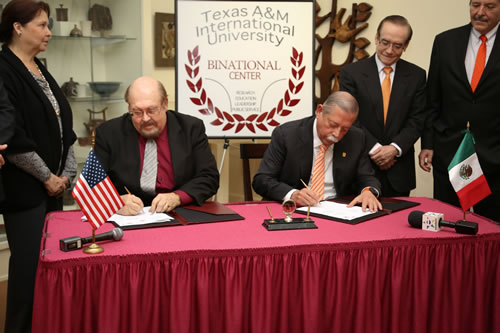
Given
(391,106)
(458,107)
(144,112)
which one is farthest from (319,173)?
(144,112)

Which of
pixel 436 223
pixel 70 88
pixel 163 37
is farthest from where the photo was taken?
pixel 163 37

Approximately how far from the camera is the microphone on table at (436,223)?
83.2 inches

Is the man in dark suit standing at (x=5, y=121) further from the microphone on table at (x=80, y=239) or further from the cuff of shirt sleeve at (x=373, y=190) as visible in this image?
the cuff of shirt sleeve at (x=373, y=190)

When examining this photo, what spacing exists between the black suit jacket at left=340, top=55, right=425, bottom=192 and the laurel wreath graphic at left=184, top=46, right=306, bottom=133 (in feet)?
2.38

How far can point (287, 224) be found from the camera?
217 centimetres

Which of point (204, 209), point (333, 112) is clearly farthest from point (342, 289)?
point (333, 112)

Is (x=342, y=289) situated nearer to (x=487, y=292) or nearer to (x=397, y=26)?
(x=487, y=292)

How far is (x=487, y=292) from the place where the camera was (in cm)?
212

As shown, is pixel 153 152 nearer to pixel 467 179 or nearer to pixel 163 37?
pixel 467 179

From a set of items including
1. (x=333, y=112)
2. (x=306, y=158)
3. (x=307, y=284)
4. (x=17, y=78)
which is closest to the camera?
(x=307, y=284)

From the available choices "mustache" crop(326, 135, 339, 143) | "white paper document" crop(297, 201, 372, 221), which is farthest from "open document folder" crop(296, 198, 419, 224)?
"mustache" crop(326, 135, 339, 143)

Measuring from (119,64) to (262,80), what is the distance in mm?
1191

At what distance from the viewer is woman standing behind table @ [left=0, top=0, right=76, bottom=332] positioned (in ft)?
7.74

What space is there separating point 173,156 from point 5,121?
776mm
